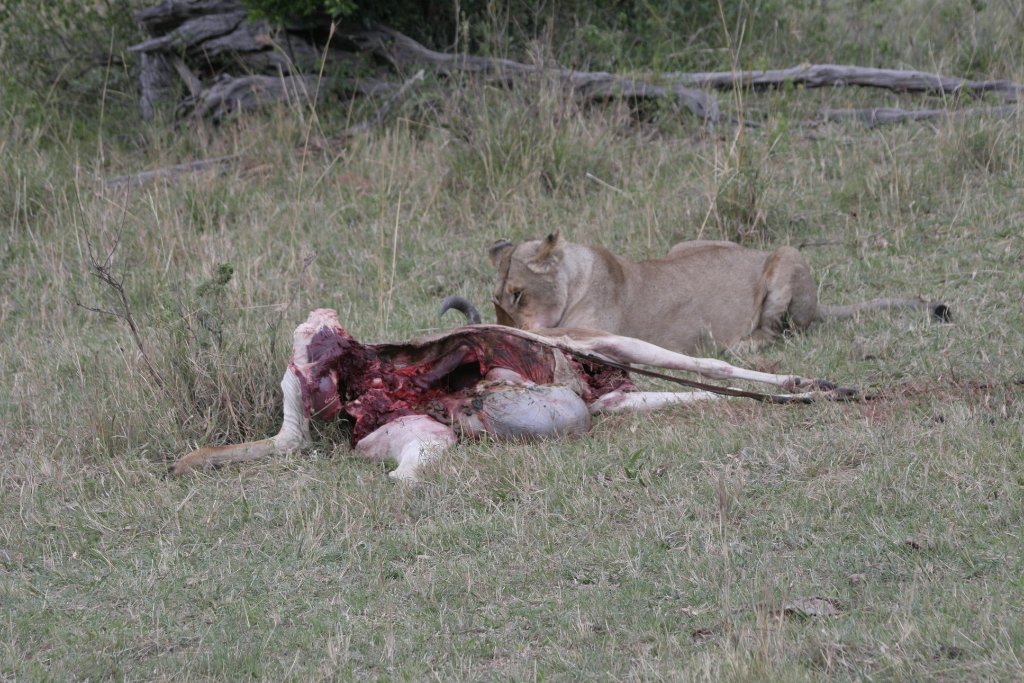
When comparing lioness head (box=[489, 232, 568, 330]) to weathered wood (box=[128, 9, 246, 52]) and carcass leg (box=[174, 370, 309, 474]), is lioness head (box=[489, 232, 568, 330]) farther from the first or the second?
weathered wood (box=[128, 9, 246, 52])

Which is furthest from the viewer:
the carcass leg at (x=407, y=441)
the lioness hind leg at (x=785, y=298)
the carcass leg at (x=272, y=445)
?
the lioness hind leg at (x=785, y=298)

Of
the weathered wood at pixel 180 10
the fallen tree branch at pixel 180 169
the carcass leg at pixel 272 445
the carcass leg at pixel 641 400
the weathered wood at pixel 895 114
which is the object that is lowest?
the fallen tree branch at pixel 180 169

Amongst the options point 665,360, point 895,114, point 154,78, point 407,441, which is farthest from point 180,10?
point 407,441

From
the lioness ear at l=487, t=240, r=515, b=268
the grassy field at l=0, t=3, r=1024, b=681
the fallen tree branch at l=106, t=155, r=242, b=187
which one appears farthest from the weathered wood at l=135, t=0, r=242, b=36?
the lioness ear at l=487, t=240, r=515, b=268

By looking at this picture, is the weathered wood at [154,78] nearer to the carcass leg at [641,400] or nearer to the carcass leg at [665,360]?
the carcass leg at [665,360]

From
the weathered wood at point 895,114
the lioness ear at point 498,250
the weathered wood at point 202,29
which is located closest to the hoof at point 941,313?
the lioness ear at point 498,250

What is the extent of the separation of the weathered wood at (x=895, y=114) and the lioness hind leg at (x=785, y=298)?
3.39 metres

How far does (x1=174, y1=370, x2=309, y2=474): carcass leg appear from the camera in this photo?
19.0 ft

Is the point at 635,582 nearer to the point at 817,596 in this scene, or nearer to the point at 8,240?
the point at 817,596

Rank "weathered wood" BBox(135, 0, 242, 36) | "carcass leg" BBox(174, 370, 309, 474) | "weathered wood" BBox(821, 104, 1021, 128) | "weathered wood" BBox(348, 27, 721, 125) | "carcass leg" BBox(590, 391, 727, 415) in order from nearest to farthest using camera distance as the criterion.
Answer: "carcass leg" BBox(174, 370, 309, 474) < "carcass leg" BBox(590, 391, 727, 415) < "weathered wood" BBox(821, 104, 1021, 128) < "weathered wood" BBox(348, 27, 721, 125) < "weathered wood" BBox(135, 0, 242, 36)

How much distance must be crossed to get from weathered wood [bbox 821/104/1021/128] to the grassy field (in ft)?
1.49

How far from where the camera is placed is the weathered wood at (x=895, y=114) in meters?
10.6

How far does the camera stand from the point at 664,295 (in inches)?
314

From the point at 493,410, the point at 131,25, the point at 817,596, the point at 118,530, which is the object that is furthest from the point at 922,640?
the point at 131,25
